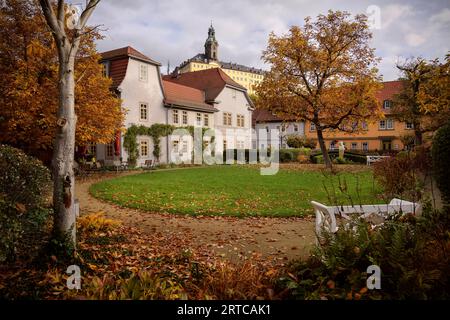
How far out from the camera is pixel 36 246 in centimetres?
445

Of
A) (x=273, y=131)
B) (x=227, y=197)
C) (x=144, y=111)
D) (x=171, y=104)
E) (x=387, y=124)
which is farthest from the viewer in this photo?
(x=273, y=131)

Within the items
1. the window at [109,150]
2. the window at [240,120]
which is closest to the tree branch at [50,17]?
the window at [109,150]

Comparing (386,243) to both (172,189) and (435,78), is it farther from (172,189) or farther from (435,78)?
(172,189)

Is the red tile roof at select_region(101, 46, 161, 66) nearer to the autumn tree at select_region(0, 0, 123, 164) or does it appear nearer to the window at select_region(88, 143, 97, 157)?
the window at select_region(88, 143, 97, 157)

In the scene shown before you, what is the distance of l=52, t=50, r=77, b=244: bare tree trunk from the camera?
444cm

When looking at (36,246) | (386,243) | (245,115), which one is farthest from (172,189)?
(245,115)

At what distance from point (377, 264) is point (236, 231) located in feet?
12.6

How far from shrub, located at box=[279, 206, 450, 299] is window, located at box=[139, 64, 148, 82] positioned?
80.2 feet

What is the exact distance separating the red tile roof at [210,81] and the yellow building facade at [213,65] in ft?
206

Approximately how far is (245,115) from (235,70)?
94737mm

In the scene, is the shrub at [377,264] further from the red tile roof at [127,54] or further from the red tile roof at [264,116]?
the red tile roof at [264,116]

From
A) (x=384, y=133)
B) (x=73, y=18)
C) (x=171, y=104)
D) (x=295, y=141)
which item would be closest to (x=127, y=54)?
(x=171, y=104)

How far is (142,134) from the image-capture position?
84.2 feet

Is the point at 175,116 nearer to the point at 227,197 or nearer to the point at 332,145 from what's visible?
the point at 227,197
